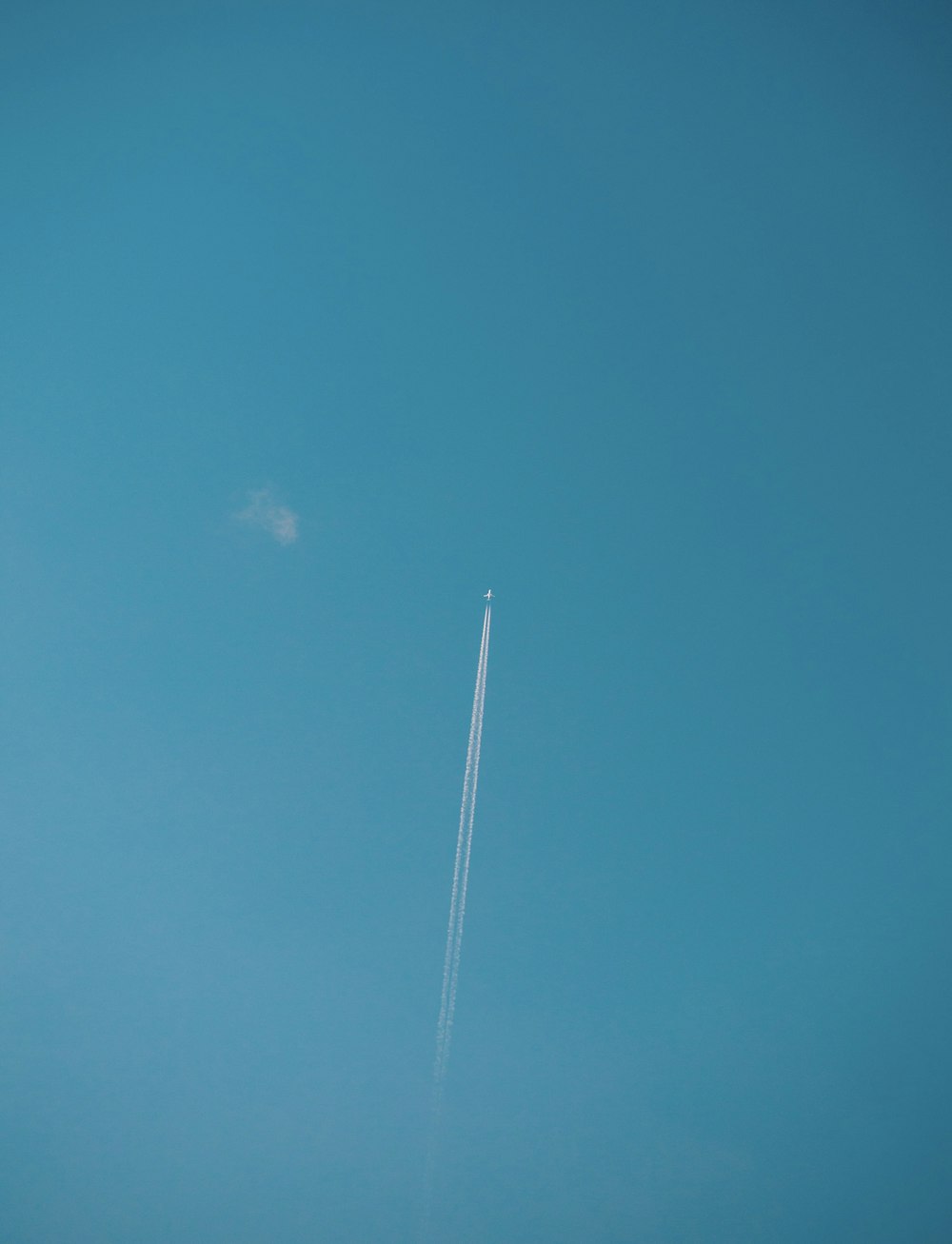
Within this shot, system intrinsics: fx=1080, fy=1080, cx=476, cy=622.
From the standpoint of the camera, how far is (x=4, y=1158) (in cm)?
2111

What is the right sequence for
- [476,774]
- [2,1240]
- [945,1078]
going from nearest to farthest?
[2,1240] → [945,1078] → [476,774]

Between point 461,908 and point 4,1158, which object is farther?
point 461,908

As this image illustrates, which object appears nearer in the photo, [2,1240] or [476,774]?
[2,1240]

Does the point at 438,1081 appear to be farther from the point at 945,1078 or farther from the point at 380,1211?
the point at 945,1078

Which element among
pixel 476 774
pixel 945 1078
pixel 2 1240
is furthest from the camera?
pixel 476 774

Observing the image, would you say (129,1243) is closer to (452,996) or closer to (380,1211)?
(380,1211)

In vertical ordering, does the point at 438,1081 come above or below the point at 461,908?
below

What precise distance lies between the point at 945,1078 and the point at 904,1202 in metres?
2.53

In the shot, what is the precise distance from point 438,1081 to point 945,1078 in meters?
10.4

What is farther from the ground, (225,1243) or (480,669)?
(480,669)

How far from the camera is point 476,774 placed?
77.5ft

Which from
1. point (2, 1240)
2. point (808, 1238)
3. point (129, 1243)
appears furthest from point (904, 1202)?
point (2, 1240)

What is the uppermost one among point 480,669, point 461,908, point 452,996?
point 480,669

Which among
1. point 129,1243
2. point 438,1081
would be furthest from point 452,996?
point 129,1243
